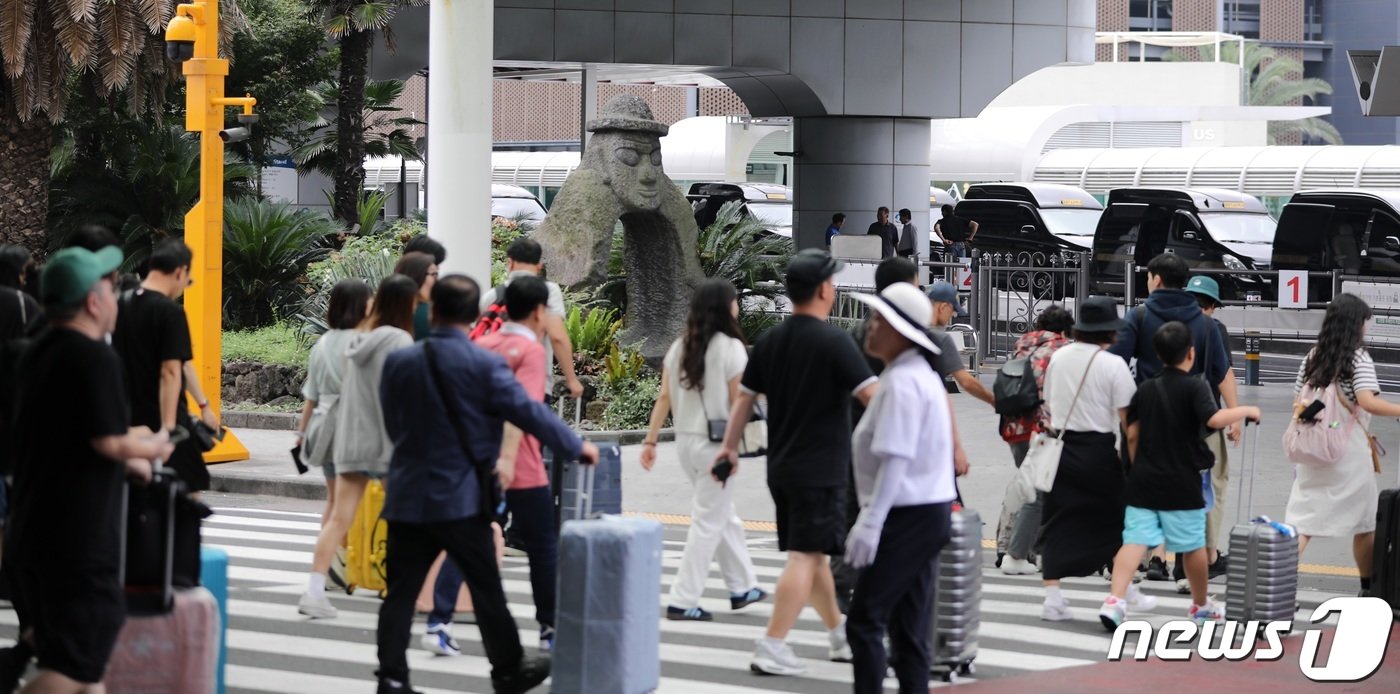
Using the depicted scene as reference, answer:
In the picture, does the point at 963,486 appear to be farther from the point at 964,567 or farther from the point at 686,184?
the point at 686,184

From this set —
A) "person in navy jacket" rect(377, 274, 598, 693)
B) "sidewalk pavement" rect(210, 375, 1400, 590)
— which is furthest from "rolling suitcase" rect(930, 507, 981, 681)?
"sidewalk pavement" rect(210, 375, 1400, 590)

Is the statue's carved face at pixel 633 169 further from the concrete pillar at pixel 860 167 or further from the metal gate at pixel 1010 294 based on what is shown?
the concrete pillar at pixel 860 167

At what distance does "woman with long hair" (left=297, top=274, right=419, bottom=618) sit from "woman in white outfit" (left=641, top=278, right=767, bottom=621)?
1.23 m

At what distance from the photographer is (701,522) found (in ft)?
30.5

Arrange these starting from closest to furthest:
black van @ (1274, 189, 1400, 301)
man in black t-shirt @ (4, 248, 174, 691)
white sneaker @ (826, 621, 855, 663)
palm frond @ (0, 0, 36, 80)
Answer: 1. man in black t-shirt @ (4, 248, 174, 691)
2. white sneaker @ (826, 621, 855, 663)
3. palm frond @ (0, 0, 36, 80)
4. black van @ (1274, 189, 1400, 301)

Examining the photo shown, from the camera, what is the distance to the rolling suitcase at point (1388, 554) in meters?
9.68

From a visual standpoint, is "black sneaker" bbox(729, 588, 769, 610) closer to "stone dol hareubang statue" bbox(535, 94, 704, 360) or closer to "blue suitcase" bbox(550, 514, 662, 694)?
"blue suitcase" bbox(550, 514, 662, 694)

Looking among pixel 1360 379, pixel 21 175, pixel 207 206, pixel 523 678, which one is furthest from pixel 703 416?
pixel 21 175

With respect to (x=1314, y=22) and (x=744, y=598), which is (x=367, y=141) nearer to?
(x=744, y=598)

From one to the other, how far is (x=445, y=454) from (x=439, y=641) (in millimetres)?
1776

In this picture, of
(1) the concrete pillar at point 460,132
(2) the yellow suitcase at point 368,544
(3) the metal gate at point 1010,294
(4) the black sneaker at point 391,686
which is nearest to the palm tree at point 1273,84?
(3) the metal gate at point 1010,294

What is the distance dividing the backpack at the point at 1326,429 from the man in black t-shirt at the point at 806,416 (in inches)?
119

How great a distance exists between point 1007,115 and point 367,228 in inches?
1297

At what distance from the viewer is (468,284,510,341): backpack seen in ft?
32.2
